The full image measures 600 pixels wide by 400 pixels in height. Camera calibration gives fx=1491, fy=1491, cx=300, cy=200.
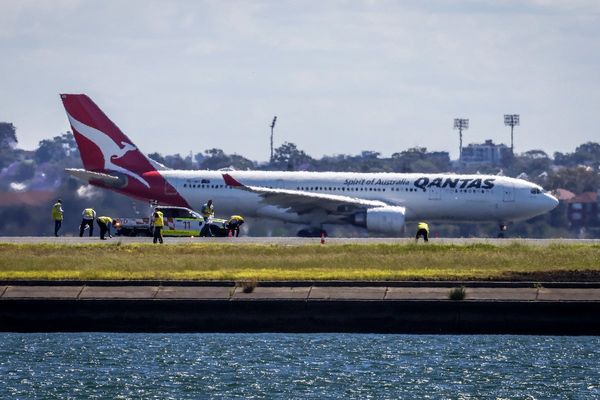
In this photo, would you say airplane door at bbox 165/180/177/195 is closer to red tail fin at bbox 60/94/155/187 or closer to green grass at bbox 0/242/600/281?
red tail fin at bbox 60/94/155/187

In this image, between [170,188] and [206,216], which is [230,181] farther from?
[206,216]

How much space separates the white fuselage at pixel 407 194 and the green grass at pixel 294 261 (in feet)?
55.9

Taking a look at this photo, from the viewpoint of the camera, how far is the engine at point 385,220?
66812 millimetres

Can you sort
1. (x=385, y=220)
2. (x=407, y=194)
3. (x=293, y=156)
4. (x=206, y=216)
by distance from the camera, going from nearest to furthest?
(x=206, y=216) → (x=385, y=220) → (x=407, y=194) → (x=293, y=156)

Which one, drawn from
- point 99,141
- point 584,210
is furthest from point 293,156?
point 99,141

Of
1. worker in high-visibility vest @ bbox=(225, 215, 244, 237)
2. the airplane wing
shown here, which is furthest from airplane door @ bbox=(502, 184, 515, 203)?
worker in high-visibility vest @ bbox=(225, 215, 244, 237)

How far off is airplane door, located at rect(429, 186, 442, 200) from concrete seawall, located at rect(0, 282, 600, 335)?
3141 cm

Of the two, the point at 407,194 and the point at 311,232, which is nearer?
the point at 407,194

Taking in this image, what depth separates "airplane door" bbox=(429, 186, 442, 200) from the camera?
226ft

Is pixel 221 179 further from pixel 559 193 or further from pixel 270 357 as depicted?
pixel 559 193

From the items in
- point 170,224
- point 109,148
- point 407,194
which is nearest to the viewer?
point 170,224

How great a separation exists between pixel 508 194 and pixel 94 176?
19.3m

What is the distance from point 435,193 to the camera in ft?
226

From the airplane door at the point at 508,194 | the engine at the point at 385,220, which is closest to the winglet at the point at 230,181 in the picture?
the engine at the point at 385,220
